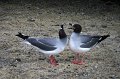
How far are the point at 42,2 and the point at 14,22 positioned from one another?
2.63 meters

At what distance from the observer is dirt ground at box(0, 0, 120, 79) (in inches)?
243

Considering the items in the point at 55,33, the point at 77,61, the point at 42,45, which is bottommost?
the point at 77,61

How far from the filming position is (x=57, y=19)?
9.98 meters

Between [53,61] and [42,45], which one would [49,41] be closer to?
[42,45]

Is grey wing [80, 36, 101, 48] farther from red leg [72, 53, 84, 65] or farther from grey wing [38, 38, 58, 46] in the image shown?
grey wing [38, 38, 58, 46]

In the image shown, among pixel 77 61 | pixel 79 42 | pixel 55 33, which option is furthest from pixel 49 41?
pixel 55 33

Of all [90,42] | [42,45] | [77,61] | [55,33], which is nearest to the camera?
[42,45]

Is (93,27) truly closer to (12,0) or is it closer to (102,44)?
(102,44)

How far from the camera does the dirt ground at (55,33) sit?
618cm

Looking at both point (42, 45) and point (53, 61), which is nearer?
point (42, 45)

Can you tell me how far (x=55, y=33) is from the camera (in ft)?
28.2

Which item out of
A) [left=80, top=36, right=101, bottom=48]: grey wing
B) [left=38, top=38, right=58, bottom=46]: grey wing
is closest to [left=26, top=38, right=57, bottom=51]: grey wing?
[left=38, top=38, right=58, bottom=46]: grey wing

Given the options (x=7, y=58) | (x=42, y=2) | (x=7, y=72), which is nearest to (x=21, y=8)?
(x=42, y=2)

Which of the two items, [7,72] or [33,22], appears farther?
[33,22]
